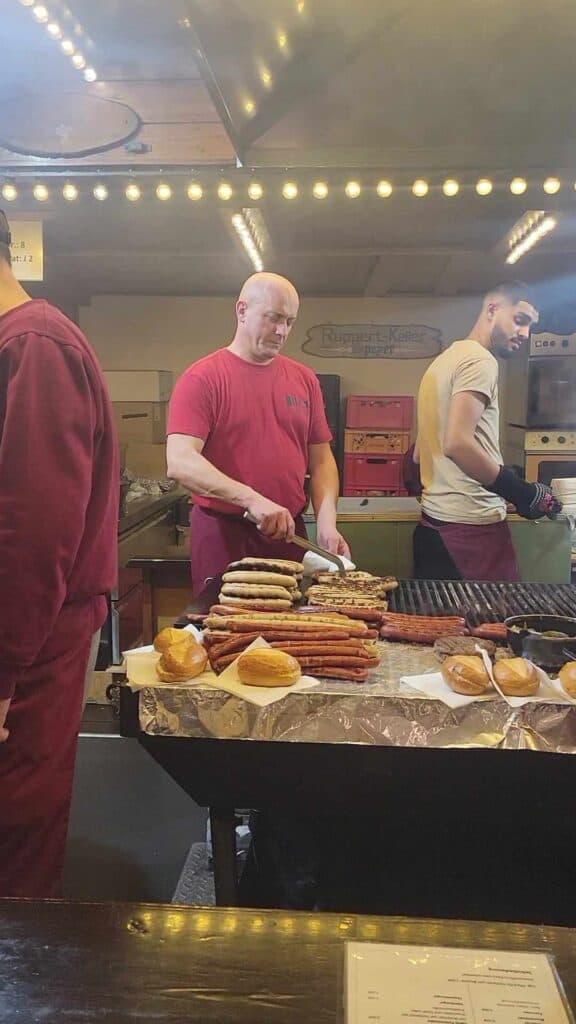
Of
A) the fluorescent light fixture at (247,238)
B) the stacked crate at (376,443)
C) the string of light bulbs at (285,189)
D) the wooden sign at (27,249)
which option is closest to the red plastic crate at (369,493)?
the stacked crate at (376,443)

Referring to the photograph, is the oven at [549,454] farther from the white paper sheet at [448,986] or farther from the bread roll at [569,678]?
the white paper sheet at [448,986]

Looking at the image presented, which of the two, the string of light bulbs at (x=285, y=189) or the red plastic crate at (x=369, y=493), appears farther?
the red plastic crate at (x=369, y=493)

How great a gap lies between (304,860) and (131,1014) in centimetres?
126

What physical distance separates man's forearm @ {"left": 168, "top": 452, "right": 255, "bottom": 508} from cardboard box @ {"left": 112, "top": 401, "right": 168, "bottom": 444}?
2.12 ft

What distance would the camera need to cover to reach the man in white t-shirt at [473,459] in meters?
2.83

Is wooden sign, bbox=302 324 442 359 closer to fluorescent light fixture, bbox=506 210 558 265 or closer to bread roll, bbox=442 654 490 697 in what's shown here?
fluorescent light fixture, bbox=506 210 558 265

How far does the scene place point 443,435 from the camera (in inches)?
113

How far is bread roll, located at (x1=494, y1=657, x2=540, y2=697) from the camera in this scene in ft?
3.94

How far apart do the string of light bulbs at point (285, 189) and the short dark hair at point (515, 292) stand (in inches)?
14.3

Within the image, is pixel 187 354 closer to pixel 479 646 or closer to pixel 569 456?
pixel 569 456

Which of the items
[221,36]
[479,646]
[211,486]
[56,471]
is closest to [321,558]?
[211,486]

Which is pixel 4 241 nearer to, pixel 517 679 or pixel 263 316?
pixel 517 679

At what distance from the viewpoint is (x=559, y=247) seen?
2791mm

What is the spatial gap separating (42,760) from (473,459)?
2.02m
